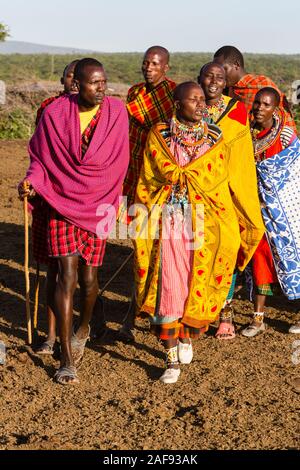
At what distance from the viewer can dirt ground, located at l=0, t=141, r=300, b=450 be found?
4.69 metres

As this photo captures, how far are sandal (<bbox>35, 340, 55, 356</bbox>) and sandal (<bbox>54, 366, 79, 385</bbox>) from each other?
18.2 inches

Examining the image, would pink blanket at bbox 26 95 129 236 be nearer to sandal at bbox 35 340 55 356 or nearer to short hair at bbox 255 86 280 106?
sandal at bbox 35 340 55 356

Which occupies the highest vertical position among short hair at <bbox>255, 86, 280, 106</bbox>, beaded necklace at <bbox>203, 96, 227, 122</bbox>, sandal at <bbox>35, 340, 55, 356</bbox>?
short hair at <bbox>255, 86, 280, 106</bbox>

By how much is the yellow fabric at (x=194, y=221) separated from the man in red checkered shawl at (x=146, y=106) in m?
0.67

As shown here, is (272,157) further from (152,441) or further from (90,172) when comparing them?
(152,441)

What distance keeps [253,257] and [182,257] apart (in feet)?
3.86

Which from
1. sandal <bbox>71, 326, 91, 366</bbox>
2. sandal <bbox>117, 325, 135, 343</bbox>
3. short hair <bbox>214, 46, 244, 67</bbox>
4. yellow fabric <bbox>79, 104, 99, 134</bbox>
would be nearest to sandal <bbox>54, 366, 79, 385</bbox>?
sandal <bbox>71, 326, 91, 366</bbox>

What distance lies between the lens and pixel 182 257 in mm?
5496

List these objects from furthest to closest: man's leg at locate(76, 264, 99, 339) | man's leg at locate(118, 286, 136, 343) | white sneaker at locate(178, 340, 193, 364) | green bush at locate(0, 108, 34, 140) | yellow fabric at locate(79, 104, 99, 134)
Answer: green bush at locate(0, 108, 34, 140) → man's leg at locate(118, 286, 136, 343) → white sneaker at locate(178, 340, 193, 364) → man's leg at locate(76, 264, 99, 339) → yellow fabric at locate(79, 104, 99, 134)

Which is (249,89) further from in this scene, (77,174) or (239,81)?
(77,174)

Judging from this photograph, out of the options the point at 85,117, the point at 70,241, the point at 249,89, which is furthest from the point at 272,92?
the point at 70,241

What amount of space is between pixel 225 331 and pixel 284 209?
98cm

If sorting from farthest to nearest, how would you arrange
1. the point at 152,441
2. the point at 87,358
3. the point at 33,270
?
the point at 33,270 → the point at 87,358 → the point at 152,441

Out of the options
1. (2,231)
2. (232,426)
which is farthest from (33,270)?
(232,426)
